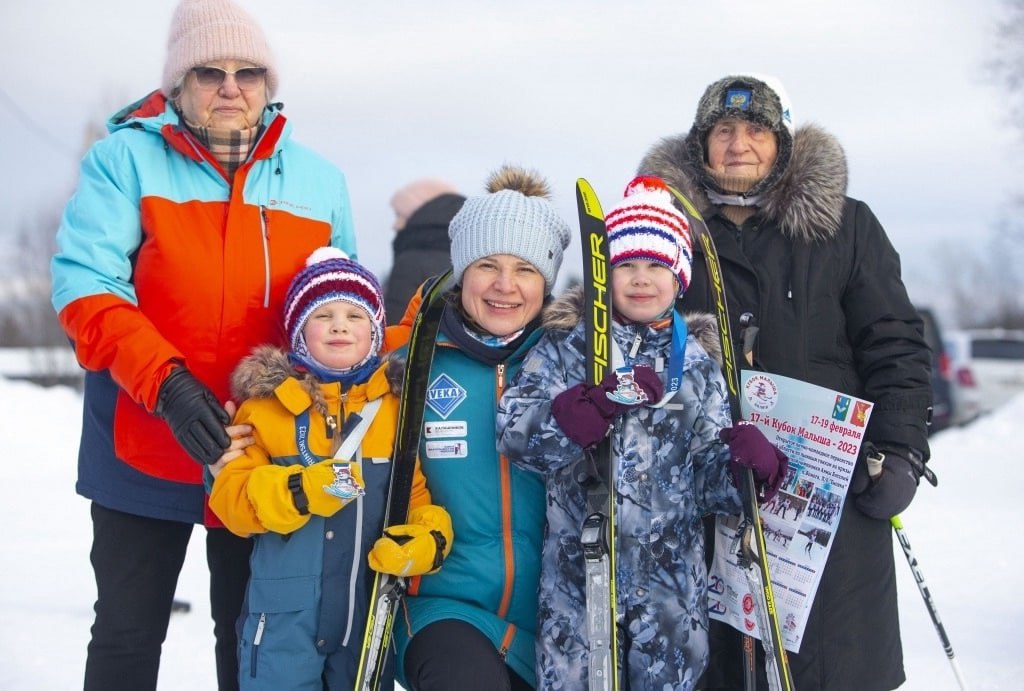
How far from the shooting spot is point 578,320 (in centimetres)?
252

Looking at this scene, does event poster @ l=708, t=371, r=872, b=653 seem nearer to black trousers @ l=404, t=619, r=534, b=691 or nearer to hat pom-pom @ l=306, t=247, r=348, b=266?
black trousers @ l=404, t=619, r=534, b=691

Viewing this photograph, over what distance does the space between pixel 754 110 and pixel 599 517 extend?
1.36 m

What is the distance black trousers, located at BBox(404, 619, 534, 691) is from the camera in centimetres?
228

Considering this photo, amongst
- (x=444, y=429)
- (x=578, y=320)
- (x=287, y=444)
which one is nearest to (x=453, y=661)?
(x=444, y=429)

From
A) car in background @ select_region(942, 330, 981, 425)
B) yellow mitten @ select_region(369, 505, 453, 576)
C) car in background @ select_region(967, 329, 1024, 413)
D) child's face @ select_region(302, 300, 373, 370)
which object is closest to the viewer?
A: yellow mitten @ select_region(369, 505, 453, 576)

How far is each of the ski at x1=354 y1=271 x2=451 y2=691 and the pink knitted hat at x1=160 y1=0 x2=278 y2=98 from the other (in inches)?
34.8

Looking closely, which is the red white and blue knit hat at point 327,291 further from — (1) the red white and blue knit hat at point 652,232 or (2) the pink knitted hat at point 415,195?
(2) the pink knitted hat at point 415,195

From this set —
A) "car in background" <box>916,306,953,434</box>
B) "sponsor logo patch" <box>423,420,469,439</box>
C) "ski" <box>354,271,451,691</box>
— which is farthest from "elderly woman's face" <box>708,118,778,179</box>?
"car in background" <box>916,306,953,434</box>

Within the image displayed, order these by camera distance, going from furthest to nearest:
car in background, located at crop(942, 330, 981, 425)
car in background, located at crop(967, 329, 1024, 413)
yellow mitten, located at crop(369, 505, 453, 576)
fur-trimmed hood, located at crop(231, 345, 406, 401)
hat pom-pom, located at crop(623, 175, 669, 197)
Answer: car in background, located at crop(967, 329, 1024, 413)
car in background, located at crop(942, 330, 981, 425)
hat pom-pom, located at crop(623, 175, 669, 197)
fur-trimmed hood, located at crop(231, 345, 406, 401)
yellow mitten, located at crop(369, 505, 453, 576)

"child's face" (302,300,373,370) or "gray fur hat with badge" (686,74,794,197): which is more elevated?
"gray fur hat with badge" (686,74,794,197)

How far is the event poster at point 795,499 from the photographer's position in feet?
8.47

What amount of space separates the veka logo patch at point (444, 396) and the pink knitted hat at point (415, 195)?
3203 millimetres

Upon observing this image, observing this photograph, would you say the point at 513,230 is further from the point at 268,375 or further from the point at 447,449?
the point at 268,375

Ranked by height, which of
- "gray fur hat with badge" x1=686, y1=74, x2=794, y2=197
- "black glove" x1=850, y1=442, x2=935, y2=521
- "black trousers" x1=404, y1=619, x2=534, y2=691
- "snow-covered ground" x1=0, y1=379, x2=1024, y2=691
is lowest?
"snow-covered ground" x1=0, y1=379, x2=1024, y2=691
